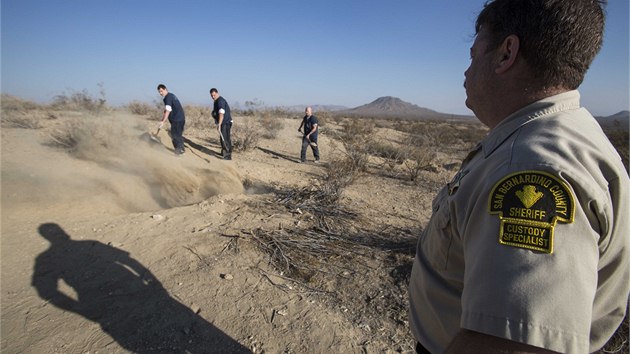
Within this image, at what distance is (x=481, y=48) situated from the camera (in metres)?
1.03

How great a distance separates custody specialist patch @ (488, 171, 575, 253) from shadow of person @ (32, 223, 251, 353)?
8.40 feet

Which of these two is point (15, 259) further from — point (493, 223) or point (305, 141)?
point (305, 141)

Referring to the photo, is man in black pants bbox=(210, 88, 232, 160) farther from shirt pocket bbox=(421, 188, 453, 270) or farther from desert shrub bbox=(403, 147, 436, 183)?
shirt pocket bbox=(421, 188, 453, 270)

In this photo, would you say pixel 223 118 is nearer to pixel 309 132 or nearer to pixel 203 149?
pixel 203 149

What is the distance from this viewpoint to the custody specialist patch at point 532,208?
2.12 ft

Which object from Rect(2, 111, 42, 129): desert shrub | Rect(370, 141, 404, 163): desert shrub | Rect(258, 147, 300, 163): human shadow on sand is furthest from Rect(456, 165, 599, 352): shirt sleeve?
Rect(2, 111, 42, 129): desert shrub

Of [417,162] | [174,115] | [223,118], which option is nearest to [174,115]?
[174,115]

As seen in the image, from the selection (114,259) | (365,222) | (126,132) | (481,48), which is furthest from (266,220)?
(126,132)

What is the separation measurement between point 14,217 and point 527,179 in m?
6.18

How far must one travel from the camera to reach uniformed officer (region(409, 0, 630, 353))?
619mm

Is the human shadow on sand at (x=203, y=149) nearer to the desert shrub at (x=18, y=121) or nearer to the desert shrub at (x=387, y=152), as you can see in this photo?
the desert shrub at (x=18, y=121)

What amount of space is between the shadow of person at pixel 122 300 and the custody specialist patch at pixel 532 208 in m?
2.56

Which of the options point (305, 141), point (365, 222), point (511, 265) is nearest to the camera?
point (511, 265)

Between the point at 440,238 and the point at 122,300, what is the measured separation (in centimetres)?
332
